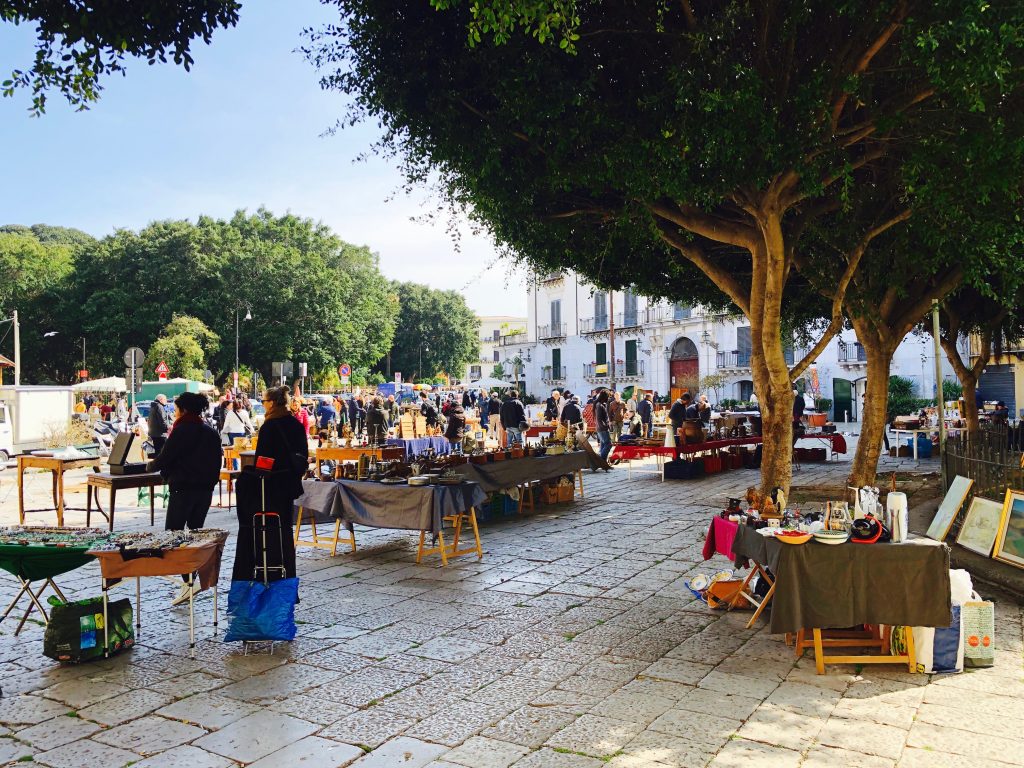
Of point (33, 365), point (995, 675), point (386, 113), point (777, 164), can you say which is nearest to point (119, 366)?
point (33, 365)

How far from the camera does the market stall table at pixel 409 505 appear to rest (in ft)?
22.0

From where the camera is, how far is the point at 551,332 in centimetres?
4347

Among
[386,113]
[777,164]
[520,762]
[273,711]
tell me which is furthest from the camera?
[386,113]

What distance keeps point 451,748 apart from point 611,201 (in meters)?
6.77

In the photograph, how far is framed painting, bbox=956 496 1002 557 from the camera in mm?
6132

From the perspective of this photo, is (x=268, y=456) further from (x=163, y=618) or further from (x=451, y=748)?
(x=451, y=748)

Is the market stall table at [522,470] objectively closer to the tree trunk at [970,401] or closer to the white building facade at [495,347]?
the tree trunk at [970,401]

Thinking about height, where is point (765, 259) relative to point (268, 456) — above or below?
above

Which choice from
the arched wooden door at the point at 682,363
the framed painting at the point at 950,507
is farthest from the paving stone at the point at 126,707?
the arched wooden door at the point at 682,363

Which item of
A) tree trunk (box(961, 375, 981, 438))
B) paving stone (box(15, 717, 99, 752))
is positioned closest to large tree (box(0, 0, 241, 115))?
paving stone (box(15, 717, 99, 752))

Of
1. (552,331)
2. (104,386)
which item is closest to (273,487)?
(104,386)

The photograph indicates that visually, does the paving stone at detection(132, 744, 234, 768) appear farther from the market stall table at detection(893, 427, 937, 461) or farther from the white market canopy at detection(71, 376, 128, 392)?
the white market canopy at detection(71, 376, 128, 392)

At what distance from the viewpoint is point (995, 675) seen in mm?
4215

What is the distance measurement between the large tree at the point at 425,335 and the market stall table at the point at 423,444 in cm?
3896
